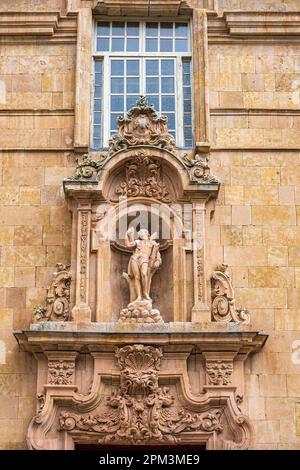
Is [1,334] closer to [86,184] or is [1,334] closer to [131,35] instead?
[86,184]

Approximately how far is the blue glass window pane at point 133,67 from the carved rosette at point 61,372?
490 centimetres

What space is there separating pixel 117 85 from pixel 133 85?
253 mm

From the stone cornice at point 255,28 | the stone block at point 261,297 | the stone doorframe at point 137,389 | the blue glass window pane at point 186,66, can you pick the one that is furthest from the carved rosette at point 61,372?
the stone cornice at point 255,28

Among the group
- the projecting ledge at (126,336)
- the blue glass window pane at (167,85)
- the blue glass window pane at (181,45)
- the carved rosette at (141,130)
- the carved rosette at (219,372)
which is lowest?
the carved rosette at (219,372)

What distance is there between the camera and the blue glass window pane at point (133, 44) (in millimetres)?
15945

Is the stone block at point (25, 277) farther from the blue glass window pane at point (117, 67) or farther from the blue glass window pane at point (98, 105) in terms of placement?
the blue glass window pane at point (117, 67)

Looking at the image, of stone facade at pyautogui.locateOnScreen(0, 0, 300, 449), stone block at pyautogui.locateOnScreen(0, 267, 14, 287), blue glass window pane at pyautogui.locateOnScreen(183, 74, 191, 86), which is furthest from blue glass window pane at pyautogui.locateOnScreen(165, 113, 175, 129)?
stone block at pyautogui.locateOnScreen(0, 267, 14, 287)

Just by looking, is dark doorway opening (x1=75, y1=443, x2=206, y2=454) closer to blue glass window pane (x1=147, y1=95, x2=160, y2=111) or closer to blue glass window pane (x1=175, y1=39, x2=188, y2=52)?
blue glass window pane (x1=147, y1=95, x2=160, y2=111)

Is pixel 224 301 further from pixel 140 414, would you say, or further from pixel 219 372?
pixel 140 414

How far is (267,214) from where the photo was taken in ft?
48.1

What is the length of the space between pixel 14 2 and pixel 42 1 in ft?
1.46

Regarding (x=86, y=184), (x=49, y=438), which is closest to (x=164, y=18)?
(x=86, y=184)

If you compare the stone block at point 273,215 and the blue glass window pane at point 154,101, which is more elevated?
the blue glass window pane at point 154,101

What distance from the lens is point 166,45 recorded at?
16.0 m
